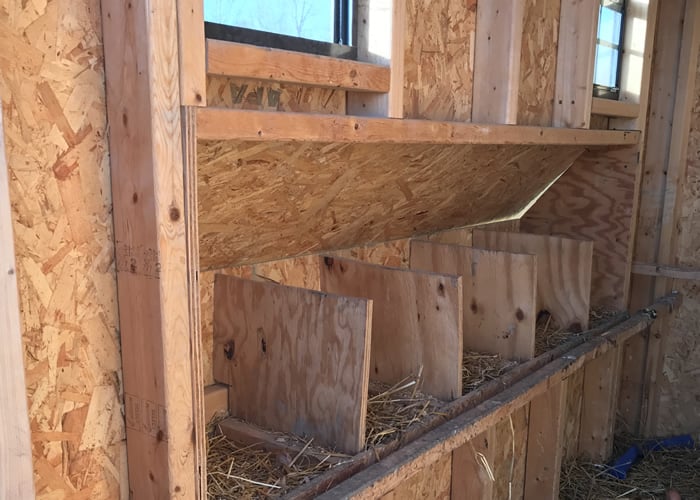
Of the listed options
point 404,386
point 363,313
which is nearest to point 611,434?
point 404,386

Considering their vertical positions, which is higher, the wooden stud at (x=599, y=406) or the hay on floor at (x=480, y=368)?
the hay on floor at (x=480, y=368)

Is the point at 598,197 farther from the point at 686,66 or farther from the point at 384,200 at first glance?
the point at 384,200

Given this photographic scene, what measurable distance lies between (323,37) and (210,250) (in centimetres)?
61

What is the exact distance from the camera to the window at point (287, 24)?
136cm

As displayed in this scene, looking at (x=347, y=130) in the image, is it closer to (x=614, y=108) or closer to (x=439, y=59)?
(x=439, y=59)

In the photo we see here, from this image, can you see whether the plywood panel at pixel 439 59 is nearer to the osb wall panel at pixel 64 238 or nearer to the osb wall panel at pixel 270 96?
the osb wall panel at pixel 270 96

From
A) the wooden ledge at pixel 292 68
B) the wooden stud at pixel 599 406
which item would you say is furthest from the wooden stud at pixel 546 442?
the wooden ledge at pixel 292 68

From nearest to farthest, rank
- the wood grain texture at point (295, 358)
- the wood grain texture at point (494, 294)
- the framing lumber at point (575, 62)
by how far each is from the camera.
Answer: the wood grain texture at point (295, 358)
the wood grain texture at point (494, 294)
the framing lumber at point (575, 62)

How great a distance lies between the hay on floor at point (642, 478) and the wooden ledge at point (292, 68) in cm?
233

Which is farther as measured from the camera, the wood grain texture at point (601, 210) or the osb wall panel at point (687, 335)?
the osb wall panel at point (687, 335)

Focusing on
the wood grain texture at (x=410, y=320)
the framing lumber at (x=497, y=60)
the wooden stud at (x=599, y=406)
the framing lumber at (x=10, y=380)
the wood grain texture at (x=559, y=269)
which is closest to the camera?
the framing lumber at (x=10, y=380)

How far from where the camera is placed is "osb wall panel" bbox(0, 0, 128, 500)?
3.34 ft

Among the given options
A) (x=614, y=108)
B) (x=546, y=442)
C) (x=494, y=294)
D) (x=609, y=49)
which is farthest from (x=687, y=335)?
(x=494, y=294)

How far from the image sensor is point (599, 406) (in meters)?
3.07
